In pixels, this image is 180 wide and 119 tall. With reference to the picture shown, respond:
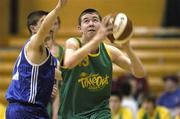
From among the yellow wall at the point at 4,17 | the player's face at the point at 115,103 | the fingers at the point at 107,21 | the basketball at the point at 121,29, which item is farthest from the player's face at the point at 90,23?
the yellow wall at the point at 4,17

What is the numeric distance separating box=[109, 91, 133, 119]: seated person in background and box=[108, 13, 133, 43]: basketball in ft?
10.5

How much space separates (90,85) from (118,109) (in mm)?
2836

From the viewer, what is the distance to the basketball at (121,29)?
19.7 ft

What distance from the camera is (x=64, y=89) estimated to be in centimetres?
678

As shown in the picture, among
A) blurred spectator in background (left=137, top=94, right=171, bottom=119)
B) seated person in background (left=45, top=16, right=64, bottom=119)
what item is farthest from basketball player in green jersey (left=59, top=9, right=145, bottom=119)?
blurred spectator in background (left=137, top=94, right=171, bottom=119)

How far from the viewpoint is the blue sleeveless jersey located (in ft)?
19.3

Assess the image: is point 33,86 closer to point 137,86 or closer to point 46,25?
point 46,25

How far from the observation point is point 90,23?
6.33 metres

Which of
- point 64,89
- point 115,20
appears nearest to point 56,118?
point 64,89

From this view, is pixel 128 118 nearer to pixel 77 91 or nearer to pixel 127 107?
pixel 127 107

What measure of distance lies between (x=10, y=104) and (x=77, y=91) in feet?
2.85

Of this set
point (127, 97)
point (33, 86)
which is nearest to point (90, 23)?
point (33, 86)

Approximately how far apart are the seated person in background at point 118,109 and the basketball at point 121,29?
3.20 m

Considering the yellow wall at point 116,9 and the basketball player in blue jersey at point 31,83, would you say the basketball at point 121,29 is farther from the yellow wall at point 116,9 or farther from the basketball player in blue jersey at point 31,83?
the yellow wall at point 116,9
